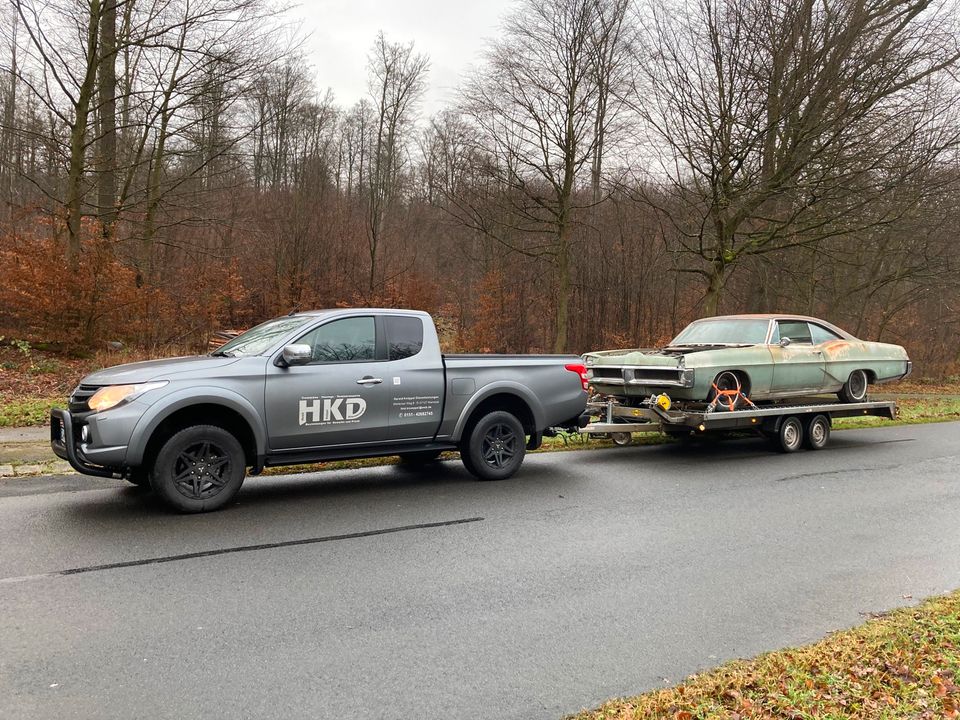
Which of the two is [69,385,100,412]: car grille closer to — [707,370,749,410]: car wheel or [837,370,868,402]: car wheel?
[707,370,749,410]: car wheel

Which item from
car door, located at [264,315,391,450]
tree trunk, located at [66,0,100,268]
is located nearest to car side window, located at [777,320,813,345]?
car door, located at [264,315,391,450]

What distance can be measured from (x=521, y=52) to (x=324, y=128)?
14690mm

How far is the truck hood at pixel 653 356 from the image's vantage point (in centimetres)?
1049

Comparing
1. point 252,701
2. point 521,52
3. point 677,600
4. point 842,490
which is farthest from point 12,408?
point 521,52

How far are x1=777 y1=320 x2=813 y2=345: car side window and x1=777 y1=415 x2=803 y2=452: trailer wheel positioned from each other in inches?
51.6

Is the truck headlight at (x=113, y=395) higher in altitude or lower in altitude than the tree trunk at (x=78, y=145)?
lower

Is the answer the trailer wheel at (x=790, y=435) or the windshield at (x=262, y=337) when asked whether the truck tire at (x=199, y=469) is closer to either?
the windshield at (x=262, y=337)

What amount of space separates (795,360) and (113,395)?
9973 mm

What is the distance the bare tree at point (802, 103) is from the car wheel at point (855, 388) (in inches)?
223

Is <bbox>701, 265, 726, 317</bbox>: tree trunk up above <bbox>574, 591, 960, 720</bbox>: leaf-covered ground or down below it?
above

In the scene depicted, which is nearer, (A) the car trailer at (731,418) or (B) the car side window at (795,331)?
(A) the car trailer at (731,418)


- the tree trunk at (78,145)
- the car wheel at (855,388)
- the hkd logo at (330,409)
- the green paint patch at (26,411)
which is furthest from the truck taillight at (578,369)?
the tree trunk at (78,145)

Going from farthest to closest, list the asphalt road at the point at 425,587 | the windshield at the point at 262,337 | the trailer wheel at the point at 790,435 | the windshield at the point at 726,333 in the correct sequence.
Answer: the windshield at the point at 726,333
the trailer wheel at the point at 790,435
the windshield at the point at 262,337
the asphalt road at the point at 425,587

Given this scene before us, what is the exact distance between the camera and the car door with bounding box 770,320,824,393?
1136 centimetres
